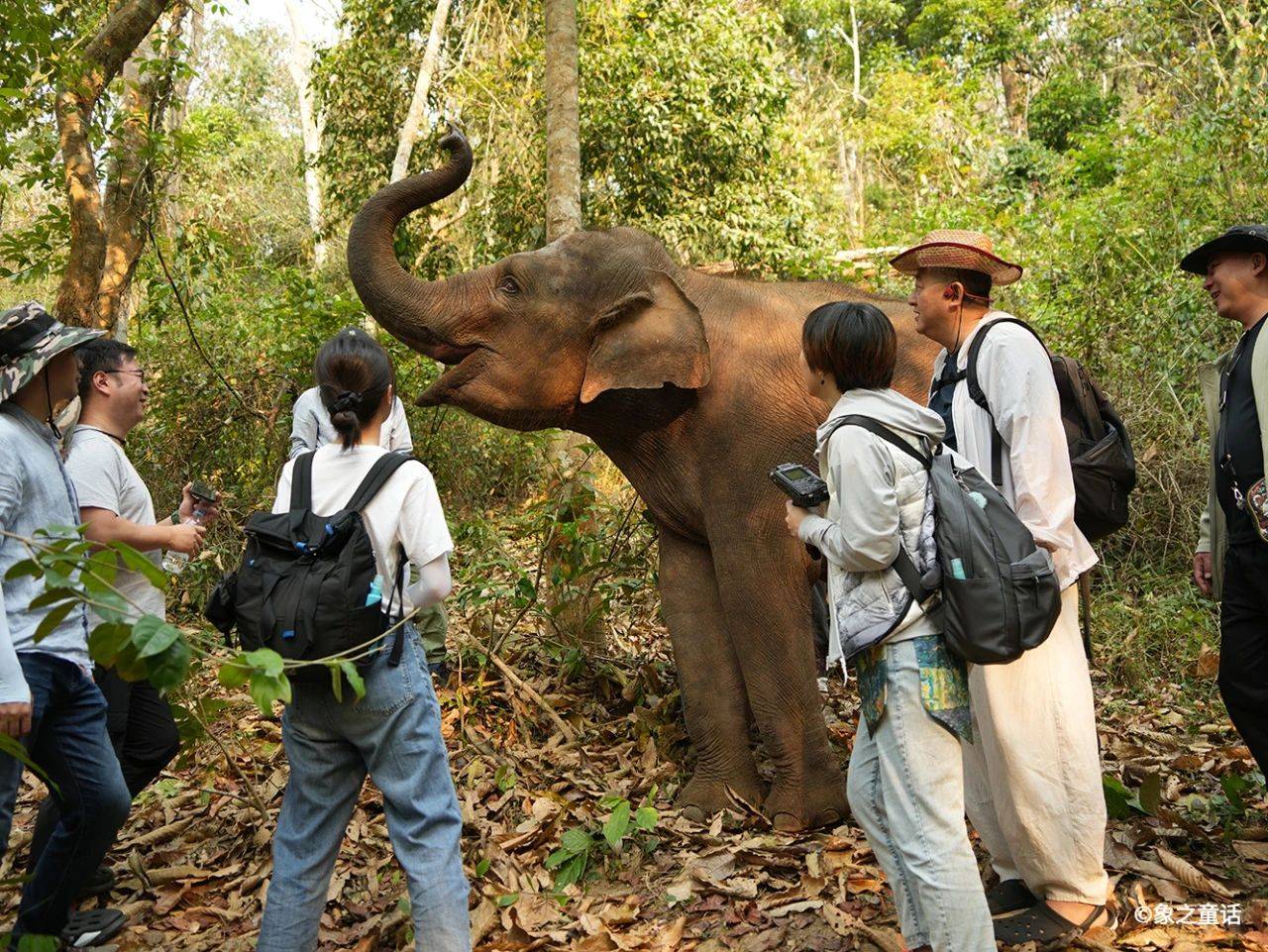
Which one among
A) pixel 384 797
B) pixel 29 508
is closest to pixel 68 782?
pixel 29 508

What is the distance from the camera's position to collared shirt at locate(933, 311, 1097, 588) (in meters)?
3.64

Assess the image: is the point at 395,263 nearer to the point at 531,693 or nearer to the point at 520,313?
the point at 520,313

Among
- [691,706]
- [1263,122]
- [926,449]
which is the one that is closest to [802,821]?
[691,706]

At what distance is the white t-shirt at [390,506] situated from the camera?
328 cm

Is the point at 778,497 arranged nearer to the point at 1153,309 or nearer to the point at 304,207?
the point at 1153,309

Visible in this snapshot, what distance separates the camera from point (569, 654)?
21.0ft

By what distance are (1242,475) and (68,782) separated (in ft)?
12.9

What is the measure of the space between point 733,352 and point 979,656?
2421 mm

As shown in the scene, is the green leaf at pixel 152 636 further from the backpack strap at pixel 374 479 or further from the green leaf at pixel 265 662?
the backpack strap at pixel 374 479

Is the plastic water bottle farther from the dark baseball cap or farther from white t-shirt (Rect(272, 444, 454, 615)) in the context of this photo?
the dark baseball cap

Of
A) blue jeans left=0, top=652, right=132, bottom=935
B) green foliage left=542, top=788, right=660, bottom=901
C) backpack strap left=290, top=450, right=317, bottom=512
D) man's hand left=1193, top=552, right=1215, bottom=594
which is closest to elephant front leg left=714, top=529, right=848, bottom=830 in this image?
green foliage left=542, top=788, right=660, bottom=901

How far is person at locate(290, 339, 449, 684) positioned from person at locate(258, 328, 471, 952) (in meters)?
2.11

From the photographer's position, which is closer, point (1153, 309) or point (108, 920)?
point (108, 920)

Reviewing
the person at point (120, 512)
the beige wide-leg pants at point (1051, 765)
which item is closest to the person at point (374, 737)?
the person at point (120, 512)
